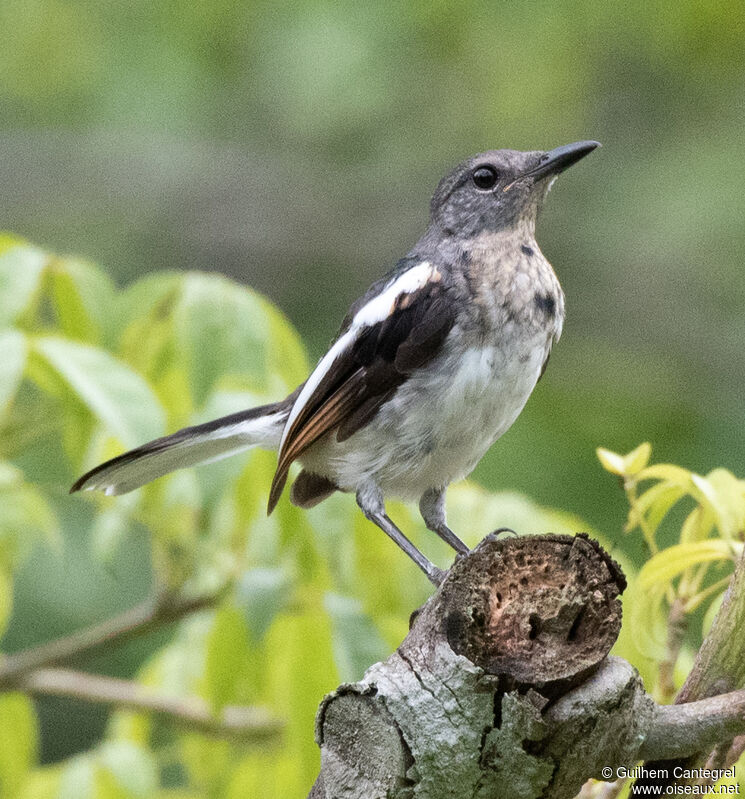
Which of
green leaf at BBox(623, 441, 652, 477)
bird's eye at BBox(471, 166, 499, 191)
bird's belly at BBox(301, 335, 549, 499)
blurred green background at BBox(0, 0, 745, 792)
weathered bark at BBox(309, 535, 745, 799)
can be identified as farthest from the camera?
blurred green background at BBox(0, 0, 745, 792)

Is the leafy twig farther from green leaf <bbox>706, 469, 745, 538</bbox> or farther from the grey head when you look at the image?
green leaf <bbox>706, 469, 745, 538</bbox>

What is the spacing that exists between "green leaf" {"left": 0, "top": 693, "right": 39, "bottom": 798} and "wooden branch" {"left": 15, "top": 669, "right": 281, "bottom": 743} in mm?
157

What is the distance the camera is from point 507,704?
1.55 m

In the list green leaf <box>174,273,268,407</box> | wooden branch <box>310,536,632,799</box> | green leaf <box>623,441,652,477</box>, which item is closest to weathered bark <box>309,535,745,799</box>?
wooden branch <box>310,536,632,799</box>

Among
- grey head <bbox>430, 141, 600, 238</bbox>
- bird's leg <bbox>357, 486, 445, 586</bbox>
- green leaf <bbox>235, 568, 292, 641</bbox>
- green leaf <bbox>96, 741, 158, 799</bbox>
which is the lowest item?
green leaf <bbox>96, 741, 158, 799</bbox>

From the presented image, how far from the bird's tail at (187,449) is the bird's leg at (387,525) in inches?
14.0

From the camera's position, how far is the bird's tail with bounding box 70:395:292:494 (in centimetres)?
285

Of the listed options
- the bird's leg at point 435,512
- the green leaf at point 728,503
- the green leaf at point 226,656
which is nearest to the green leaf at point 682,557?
the green leaf at point 728,503

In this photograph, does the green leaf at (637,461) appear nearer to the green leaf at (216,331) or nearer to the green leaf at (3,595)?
the green leaf at (216,331)

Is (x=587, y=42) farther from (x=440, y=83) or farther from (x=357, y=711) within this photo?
(x=357, y=711)

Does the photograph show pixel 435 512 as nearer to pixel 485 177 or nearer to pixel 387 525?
pixel 387 525

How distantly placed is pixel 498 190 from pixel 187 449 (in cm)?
119

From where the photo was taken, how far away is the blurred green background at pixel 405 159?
601 cm

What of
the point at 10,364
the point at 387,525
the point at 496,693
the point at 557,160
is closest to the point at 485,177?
the point at 557,160
